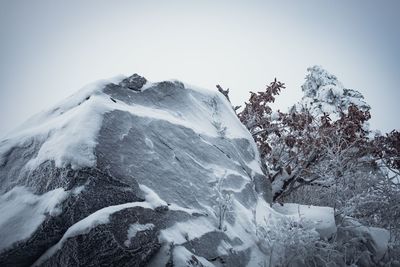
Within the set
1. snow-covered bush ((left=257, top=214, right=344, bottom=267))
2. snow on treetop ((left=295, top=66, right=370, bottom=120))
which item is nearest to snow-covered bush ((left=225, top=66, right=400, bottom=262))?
snow-covered bush ((left=257, top=214, right=344, bottom=267))

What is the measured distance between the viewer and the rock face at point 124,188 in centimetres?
248

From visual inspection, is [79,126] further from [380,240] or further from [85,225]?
[380,240]

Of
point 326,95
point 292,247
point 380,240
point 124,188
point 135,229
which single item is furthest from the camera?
point 326,95

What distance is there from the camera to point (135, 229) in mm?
2623

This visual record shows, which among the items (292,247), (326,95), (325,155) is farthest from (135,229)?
(326,95)

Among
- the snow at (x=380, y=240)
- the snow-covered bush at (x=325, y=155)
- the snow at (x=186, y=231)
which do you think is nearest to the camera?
the snow at (x=186, y=231)

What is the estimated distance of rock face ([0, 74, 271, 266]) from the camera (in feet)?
8.13

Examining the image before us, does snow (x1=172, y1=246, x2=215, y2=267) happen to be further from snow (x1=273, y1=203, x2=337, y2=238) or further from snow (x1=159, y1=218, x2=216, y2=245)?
snow (x1=273, y1=203, x2=337, y2=238)

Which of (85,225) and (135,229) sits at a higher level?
(85,225)

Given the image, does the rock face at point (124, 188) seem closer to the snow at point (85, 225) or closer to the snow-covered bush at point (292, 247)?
the snow at point (85, 225)

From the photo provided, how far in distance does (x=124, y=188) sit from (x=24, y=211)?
3.04ft

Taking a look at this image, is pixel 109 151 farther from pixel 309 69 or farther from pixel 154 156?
pixel 309 69

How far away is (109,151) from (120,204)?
669mm

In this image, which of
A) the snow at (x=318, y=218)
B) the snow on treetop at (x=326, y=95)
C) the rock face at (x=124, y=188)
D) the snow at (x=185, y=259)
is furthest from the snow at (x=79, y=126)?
the snow on treetop at (x=326, y=95)
